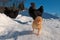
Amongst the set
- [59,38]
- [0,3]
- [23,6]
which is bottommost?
[23,6]

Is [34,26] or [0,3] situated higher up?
[34,26]

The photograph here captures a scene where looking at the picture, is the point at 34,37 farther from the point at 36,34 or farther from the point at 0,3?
the point at 0,3

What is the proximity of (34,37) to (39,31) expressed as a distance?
0.81 m

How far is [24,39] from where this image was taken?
9.46 metres

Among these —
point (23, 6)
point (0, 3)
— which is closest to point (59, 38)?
point (0, 3)

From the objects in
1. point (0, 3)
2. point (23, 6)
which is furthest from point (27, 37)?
point (23, 6)

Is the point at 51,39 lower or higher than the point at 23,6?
higher

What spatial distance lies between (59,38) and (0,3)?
778 inches

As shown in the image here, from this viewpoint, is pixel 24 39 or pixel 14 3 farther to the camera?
pixel 14 3

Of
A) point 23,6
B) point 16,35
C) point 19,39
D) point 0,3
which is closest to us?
point 19,39

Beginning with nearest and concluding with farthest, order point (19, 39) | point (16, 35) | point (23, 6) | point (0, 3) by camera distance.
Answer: point (19, 39) < point (16, 35) < point (0, 3) < point (23, 6)

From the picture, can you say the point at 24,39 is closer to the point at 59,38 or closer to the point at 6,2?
the point at 59,38

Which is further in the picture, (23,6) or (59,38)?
(23,6)

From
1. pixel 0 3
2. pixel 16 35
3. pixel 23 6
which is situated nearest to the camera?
pixel 16 35
